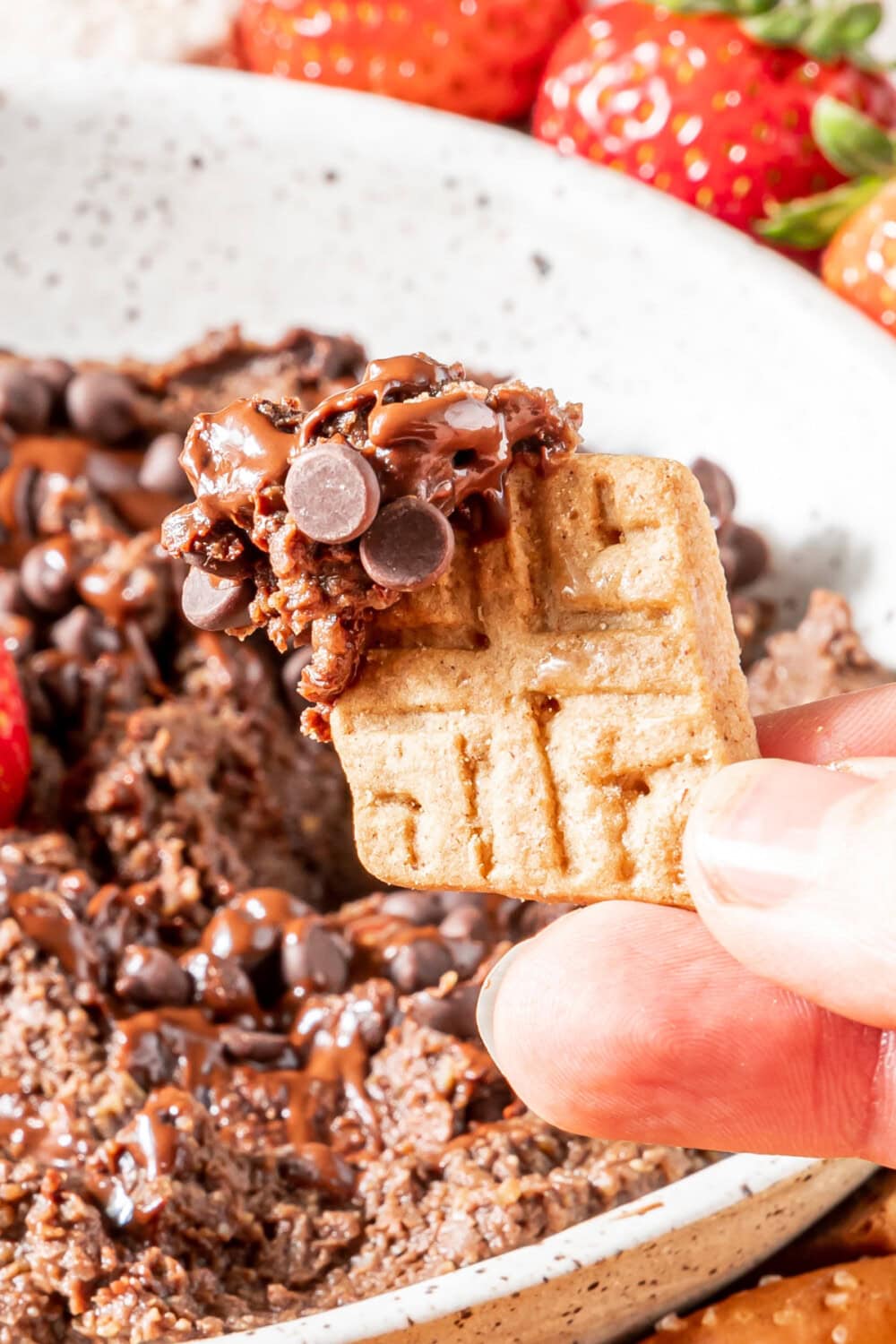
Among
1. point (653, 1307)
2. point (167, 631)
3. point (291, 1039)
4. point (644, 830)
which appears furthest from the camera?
point (167, 631)

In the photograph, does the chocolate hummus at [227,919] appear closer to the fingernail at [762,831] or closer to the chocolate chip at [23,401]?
the chocolate chip at [23,401]

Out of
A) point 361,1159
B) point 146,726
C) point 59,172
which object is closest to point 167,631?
point 146,726

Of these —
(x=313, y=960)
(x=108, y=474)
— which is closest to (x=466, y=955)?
(x=313, y=960)

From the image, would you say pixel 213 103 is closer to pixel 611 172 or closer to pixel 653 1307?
pixel 611 172

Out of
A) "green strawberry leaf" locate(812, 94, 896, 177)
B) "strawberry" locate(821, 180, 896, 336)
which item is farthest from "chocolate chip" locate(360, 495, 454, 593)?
"green strawberry leaf" locate(812, 94, 896, 177)

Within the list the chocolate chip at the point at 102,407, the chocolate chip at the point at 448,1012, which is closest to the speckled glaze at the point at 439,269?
the chocolate chip at the point at 102,407

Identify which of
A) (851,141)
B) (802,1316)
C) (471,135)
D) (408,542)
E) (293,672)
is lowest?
(802,1316)

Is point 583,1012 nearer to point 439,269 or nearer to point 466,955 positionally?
point 466,955
